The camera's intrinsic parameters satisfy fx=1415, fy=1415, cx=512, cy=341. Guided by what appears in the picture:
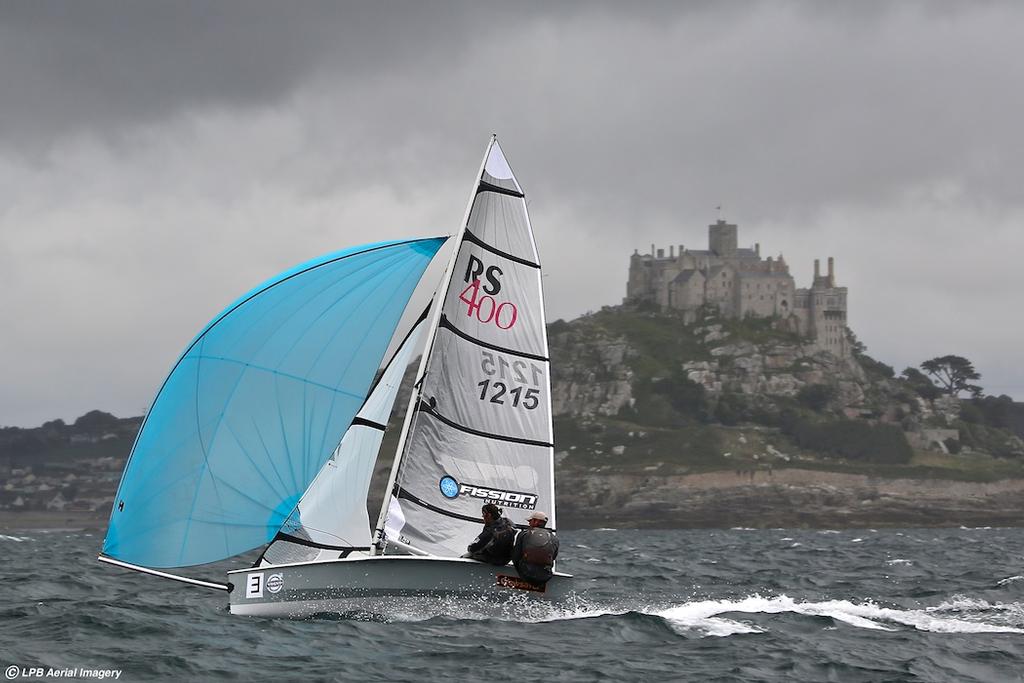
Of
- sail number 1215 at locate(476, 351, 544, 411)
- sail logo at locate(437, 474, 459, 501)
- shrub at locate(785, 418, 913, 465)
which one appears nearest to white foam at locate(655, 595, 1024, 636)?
sail logo at locate(437, 474, 459, 501)

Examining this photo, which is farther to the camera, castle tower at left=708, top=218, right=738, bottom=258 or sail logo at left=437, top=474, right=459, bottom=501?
castle tower at left=708, top=218, right=738, bottom=258

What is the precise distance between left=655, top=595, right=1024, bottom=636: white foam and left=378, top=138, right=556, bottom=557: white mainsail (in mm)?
1869

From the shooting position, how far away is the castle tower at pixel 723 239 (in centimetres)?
15127

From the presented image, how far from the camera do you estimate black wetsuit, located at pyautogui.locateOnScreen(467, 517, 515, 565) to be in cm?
1334

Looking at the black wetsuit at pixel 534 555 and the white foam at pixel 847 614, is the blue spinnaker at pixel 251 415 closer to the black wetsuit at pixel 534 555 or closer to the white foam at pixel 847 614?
the black wetsuit at pixel 534 555

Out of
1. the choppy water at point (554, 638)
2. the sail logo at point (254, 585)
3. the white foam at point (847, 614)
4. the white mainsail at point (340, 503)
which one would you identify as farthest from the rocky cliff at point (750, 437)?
the sail logo at point (254, 585)

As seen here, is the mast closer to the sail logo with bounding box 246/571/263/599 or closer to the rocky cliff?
the sail logo with bounding box 246/571/263/599

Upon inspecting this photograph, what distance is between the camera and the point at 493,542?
13344 mm

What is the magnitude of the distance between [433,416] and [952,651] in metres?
5.45

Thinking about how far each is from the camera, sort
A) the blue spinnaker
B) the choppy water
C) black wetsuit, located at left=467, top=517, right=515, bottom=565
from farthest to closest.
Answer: black wetsuit, located at left=467, top=517, right=515, bottom=565
the blue spinnaker
the choppy water

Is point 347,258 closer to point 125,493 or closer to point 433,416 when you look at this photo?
point 433,416

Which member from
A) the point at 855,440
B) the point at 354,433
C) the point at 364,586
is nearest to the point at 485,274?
the point at 354,433

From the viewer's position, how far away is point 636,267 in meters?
154

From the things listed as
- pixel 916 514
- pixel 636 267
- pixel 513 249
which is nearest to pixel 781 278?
pixel 636 267
